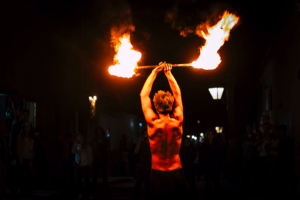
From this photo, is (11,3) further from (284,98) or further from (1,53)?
(284,98)

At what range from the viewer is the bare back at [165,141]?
193 inches

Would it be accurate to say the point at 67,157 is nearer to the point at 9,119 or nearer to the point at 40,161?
the point at 40,161

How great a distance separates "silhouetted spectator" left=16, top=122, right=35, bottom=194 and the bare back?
22.5 ft

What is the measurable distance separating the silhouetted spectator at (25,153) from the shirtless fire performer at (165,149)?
6.78 meters

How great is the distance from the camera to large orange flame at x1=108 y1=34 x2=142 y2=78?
658 cm

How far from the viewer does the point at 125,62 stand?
6688 millimetres

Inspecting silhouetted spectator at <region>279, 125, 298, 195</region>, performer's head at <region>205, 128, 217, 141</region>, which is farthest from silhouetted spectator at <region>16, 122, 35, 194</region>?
silhouetted spectator at <region>279, 125, 298, 195</region>

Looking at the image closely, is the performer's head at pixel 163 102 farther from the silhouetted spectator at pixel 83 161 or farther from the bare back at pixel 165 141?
the silhouetted spectator at pixel 83 161

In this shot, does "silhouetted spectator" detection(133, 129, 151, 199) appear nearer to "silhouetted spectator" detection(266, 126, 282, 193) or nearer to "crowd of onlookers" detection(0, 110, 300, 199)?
"crowd of onlookers" detection(0, 110, 300, 199)

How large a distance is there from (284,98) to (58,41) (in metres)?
10.8

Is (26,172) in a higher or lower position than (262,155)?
lower

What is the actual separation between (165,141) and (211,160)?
5.16m

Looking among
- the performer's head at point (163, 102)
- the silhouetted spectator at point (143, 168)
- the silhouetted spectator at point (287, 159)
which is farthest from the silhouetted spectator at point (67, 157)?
the performer's head at point (163, 102)

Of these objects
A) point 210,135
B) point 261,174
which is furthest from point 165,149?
point 261,174
